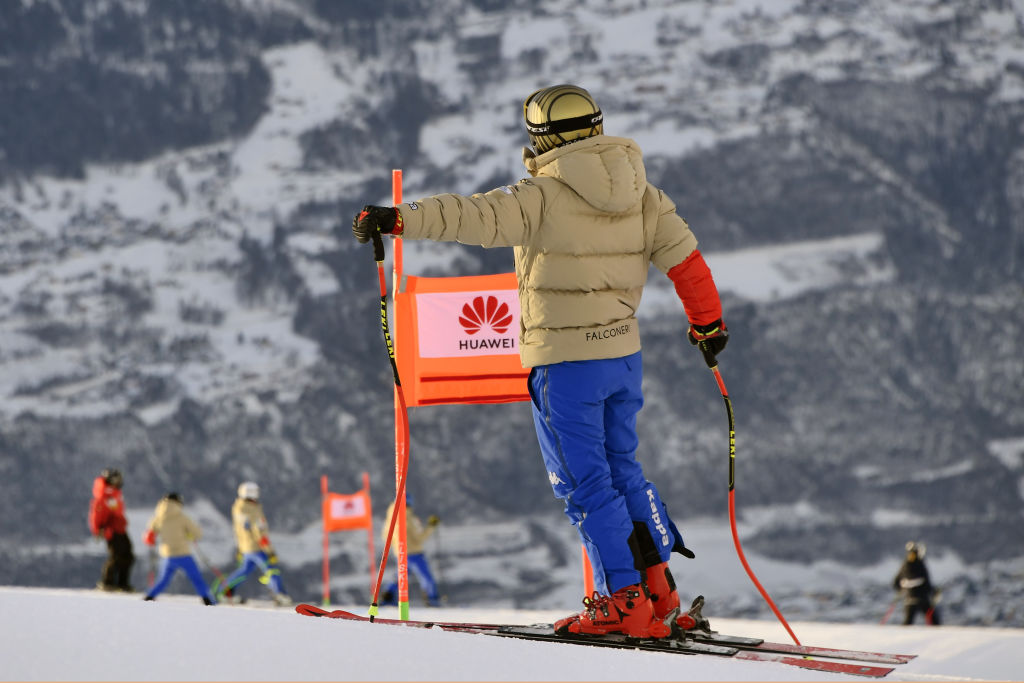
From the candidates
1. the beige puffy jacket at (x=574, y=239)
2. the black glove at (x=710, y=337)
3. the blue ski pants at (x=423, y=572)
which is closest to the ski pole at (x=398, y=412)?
the beige puffy jacket at (x=574, y=239)

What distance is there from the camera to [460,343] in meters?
4.61

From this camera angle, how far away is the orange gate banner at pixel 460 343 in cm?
457

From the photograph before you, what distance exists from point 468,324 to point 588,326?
152 cm

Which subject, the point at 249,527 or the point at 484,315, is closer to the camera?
the point at 484,315

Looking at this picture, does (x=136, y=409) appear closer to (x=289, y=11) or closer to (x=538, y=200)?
(x=289, y=11)

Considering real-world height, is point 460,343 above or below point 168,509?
below

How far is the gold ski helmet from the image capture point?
3162mm

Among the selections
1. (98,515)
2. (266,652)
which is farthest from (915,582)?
(266,652)

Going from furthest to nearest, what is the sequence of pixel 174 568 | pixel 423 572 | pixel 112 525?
pixel 423 572 → pixel 112 525 → pixel 174 568

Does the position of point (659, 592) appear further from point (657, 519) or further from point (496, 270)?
point (496, 270)

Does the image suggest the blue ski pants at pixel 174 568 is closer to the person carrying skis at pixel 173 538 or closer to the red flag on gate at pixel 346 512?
the person carrying skis at pixel 173 538

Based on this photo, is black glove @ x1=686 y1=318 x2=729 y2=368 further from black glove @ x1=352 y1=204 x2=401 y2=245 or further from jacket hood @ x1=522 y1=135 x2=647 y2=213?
black glove @ x1=352 y1=204 x2=401 y2=245

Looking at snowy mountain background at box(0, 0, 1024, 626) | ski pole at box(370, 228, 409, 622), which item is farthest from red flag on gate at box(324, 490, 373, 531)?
snowy mountain background at box(0, 0, 1024, 626)

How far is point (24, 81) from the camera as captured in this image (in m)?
79.1
